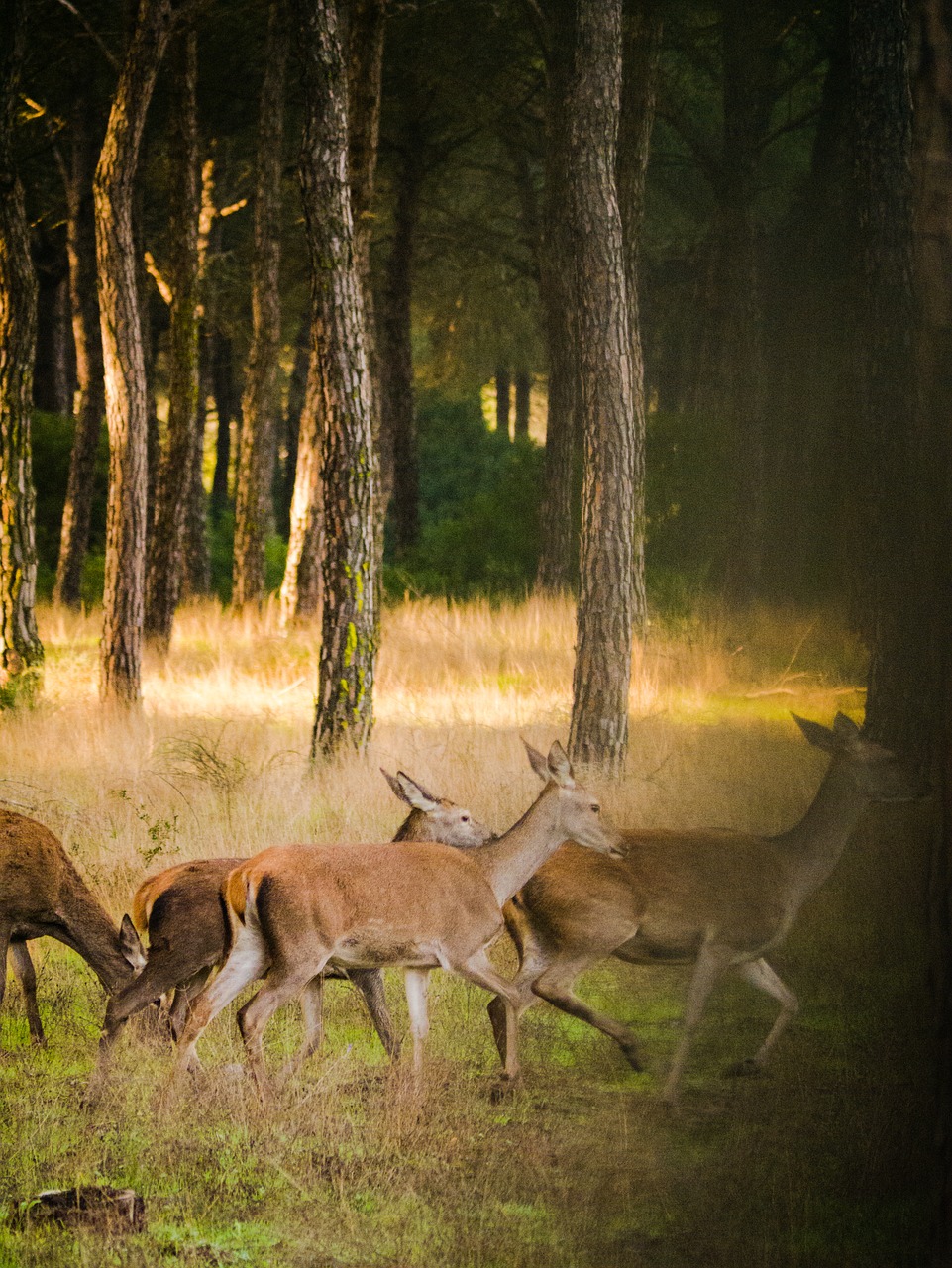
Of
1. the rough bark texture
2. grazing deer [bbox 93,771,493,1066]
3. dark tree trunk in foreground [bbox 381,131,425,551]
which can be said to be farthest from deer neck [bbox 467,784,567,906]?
dark tree trunk in foreground [bbox 381,131,425,551]

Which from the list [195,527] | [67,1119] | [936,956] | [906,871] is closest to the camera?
[936,956]

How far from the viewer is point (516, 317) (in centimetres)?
2694

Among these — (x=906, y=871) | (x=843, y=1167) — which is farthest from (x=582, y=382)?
(x=843, y=1167)

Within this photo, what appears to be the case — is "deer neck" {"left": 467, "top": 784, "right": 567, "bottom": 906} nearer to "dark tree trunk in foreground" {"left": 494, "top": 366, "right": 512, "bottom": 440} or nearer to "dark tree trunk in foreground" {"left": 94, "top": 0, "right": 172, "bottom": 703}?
Answer: "dark tree trunk in foreground" {"left": 94, "top": 0, "right": 172, "bottom": 703}

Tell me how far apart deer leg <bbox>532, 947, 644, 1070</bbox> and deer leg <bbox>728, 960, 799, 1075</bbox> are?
17.9 inches

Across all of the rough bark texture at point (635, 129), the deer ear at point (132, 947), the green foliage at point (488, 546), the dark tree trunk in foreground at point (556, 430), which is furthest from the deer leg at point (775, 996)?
the green foliage at point (488, 546)

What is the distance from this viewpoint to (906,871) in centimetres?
779

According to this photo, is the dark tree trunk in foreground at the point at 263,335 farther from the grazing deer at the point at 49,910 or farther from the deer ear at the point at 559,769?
Result: the deer ear at the point at 559,769

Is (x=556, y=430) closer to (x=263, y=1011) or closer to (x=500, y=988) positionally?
(x=500, y=988)

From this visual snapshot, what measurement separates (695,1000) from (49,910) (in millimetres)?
2736

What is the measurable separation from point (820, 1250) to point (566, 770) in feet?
7.32

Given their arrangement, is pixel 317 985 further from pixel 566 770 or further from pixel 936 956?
pixel 936 956

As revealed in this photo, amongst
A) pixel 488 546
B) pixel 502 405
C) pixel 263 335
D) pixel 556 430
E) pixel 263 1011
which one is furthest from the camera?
pixel 502 405

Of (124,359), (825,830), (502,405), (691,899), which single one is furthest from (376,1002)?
(502,405)
